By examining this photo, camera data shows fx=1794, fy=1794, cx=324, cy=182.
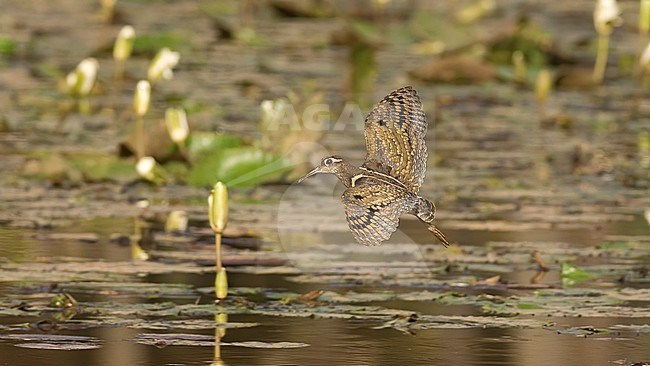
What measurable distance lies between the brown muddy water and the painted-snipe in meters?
0.31

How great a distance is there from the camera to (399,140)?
5836 mm

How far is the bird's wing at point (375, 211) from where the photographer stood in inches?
211

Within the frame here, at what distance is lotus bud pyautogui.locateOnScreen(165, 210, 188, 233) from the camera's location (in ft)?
23.6

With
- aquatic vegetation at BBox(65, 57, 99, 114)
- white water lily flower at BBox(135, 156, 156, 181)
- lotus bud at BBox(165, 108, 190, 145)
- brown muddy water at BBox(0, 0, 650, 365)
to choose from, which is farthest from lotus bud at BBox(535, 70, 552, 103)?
white water lily flower at BBox(135, 156, 156, 181)

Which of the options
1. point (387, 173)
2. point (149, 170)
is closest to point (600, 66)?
point (149, 170)

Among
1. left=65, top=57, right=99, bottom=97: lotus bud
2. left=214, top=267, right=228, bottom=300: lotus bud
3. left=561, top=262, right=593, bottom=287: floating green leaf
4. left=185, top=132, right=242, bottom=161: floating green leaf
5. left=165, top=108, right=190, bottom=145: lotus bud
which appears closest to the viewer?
left=214, top=267, right=228, bottom=300: lotus bud

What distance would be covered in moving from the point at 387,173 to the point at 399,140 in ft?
0.48

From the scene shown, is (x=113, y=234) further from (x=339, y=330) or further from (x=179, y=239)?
(x=339, y=330)

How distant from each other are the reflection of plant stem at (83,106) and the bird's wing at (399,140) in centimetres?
501

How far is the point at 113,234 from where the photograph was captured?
23.1 ft

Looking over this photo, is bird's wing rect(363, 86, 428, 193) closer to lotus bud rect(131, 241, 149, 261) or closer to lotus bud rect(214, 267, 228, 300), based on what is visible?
lotus bud rect(214, 267, 228, 300)

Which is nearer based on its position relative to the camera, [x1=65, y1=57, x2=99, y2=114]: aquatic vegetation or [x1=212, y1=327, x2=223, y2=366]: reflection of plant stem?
[x1=212, y1=327, x2=223, y2=366]: reflection of plant stem

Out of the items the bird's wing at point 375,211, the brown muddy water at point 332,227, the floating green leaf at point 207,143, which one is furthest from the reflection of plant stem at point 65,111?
the bird's wing at point 375,211

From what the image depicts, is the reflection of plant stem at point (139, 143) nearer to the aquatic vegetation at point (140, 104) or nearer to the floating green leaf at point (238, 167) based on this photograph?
the aquatic vegetation at point (140, 104)
